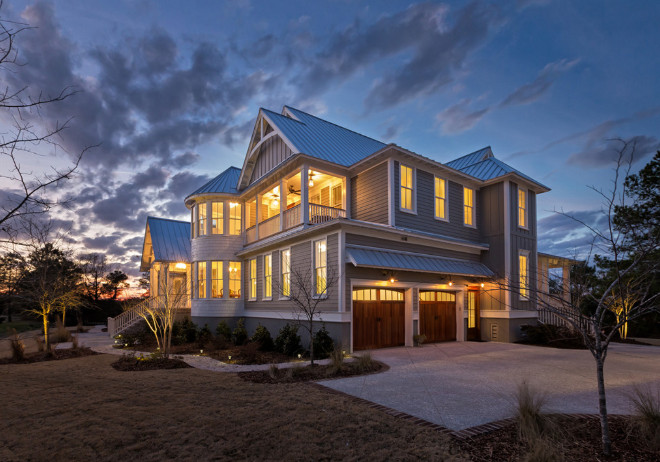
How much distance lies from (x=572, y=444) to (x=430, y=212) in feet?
41.0

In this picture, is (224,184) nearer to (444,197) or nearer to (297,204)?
(297,204)

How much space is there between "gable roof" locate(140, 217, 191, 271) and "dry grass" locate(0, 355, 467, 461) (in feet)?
54.9

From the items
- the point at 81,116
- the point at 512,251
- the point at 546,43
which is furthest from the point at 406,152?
the point at 81,116

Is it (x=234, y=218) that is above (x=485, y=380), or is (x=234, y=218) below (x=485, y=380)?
above

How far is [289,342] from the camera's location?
550 inches

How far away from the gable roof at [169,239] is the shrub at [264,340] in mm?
11321

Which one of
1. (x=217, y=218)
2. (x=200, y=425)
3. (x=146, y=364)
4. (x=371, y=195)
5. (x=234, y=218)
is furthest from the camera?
(x=234, y=218)

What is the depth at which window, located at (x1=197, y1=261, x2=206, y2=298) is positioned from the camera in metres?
20.1

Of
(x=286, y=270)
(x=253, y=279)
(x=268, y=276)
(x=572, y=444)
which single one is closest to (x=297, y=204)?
(x=286, y=270)

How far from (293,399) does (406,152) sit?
10.9 metres

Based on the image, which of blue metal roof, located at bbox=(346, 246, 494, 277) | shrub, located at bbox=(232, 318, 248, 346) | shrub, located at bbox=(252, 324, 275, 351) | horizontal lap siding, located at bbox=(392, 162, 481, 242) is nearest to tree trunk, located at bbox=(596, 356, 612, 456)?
blue metal roof, located at bbox=(346, 246, 494, 277)

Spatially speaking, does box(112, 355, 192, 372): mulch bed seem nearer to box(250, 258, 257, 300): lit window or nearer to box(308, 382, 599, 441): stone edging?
box(250, 258, 257, 300): lit window

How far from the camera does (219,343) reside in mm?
16672

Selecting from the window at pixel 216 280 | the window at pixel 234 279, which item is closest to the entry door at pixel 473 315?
the window at pixel 234 279
